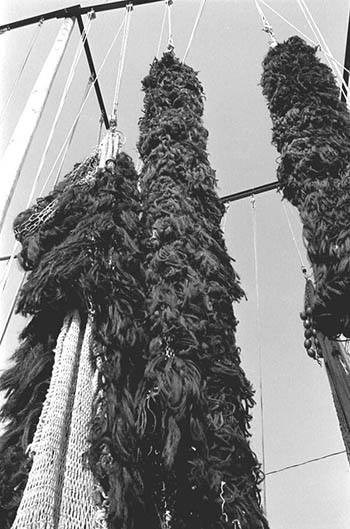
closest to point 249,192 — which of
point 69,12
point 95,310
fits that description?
point 69,12

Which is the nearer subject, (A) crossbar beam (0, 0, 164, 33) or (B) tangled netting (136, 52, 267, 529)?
(B) tangled netting (136, 52, 267, 529)

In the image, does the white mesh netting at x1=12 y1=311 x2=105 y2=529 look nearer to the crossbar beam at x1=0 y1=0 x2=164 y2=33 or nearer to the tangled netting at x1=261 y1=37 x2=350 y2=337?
the tangled netting at x1=261 y1=37 x2=350 y2=337

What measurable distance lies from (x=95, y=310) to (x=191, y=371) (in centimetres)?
13

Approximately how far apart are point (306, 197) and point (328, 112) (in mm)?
180

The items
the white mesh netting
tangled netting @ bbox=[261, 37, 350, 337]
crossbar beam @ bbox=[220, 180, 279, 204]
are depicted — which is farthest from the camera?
crossbar beam @ bbox=[220, 180, 279, 204]

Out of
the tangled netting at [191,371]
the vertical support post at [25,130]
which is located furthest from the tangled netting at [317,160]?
the vertical support post at [25,130]

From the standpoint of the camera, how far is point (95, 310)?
0.51 meters

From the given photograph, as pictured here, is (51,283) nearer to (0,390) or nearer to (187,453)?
(0,390)

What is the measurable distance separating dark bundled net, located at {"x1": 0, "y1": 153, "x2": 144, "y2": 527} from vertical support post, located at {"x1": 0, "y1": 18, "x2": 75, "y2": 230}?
0.45 ft

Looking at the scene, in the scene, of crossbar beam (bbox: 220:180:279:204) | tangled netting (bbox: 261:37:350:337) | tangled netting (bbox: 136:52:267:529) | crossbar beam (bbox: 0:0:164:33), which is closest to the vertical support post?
crossbar beam (bbox: 0:0:164:33)

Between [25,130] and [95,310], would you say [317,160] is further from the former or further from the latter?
[25,130]

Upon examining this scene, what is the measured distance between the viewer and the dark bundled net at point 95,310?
1.31ft

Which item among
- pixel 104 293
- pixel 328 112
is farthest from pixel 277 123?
pixel 104 293

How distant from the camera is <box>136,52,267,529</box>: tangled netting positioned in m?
0.39
